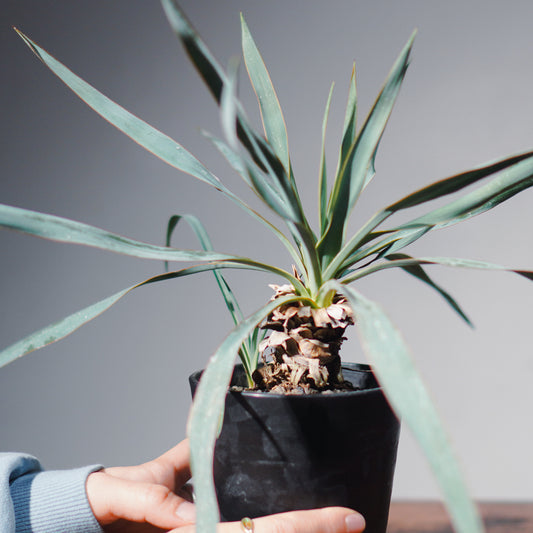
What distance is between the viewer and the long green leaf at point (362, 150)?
404 millimetres

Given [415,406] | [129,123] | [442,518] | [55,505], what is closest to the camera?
[415,406]

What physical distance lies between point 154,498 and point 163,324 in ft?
3.29

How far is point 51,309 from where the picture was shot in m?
1.54

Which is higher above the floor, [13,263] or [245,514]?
[13,263]

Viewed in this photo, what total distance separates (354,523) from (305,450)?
0.07 metres

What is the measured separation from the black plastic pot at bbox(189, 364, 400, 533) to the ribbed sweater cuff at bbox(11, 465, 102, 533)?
0.81 ft

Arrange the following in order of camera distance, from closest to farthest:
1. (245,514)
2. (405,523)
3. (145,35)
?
(245,514) → (405,523) → (145,35)

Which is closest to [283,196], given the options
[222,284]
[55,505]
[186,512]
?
[222,284]

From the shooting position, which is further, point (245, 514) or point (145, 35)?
point (145, 35)

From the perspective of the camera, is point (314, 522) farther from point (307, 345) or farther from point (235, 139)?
point (235, 139)

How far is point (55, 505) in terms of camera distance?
22.7 inches

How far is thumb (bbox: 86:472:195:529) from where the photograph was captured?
0.50 m

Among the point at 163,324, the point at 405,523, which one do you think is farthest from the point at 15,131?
the point at 405,523

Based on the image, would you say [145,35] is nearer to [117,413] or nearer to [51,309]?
[51,309]
